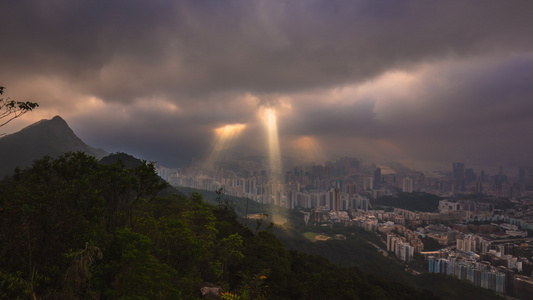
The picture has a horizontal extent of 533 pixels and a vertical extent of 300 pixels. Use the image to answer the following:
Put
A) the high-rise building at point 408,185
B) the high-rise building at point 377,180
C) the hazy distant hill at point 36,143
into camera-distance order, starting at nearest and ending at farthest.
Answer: the hazy distant hill at point 36,143
the high-rise building at point 408,185
the high-rise building at point 377,180

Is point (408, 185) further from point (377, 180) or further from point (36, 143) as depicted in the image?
point (36, 143)

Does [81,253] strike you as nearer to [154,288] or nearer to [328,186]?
[154,288]

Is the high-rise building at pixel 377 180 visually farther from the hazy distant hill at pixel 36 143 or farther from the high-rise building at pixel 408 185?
the hazy distant hill at pixel 36 143

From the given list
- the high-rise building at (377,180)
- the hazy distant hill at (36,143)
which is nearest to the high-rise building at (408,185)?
the high-rise building at (377,180)

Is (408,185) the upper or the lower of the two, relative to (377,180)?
lower

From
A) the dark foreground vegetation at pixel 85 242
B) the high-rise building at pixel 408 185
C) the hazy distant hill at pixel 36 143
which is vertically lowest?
the high-rise building at pixel 408 185

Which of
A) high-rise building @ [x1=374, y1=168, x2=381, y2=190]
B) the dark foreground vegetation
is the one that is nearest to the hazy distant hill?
the dark foreground vegetation

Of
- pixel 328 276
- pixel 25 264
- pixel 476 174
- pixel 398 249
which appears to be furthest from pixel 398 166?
pixel 25 264

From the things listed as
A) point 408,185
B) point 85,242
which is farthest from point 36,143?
point 408,185
